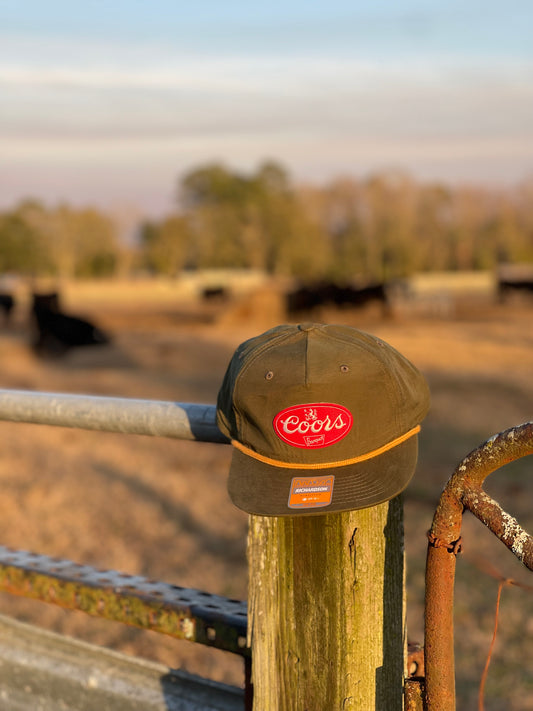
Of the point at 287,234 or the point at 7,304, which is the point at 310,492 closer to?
the point at 7,304

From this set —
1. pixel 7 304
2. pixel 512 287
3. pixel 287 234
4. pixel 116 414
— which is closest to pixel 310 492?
pixel 116 414

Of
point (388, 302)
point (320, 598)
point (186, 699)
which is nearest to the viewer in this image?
point (320, 598)

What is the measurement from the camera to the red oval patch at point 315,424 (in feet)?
4.43

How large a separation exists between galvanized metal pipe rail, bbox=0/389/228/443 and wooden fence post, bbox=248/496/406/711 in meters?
0.30

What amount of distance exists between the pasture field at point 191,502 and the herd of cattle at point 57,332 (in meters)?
1.52

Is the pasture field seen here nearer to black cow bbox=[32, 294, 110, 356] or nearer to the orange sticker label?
the orange sticker label

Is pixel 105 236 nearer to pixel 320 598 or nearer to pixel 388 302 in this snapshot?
pixel 388 302

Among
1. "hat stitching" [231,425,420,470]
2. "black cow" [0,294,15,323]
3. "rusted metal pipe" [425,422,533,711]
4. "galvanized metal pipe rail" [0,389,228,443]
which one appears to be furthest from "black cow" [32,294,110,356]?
"rusted metal pipe" [425,422,533,711]

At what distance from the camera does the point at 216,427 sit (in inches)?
61.7

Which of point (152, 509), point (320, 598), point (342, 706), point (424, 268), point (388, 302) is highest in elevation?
point (320, 598)

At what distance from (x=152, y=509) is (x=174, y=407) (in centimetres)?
492

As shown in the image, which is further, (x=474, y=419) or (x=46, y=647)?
(x=474, y=419)

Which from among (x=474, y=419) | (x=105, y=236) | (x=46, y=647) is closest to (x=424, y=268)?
(x=105, y=236)

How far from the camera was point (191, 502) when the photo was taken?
259 inches
